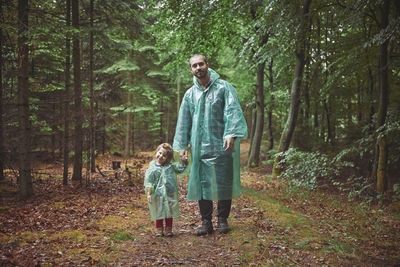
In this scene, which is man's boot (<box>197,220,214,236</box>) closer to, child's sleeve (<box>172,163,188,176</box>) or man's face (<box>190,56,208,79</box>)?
child's sleeve (<box>172,163,188,176</box>)

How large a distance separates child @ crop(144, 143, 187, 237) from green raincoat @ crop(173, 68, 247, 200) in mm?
313

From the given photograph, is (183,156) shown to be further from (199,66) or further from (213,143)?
(199,66)

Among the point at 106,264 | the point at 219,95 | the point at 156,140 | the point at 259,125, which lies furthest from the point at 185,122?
the point at 156,140

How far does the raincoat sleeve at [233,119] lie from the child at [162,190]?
0.90 metres

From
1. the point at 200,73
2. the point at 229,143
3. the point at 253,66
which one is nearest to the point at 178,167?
the point at 229,143

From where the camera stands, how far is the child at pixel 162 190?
4.44 m

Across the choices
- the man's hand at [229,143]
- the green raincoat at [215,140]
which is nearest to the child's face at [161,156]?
the green raincoat at [215,140]

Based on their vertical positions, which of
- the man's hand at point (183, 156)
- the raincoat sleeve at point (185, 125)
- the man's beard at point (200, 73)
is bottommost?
the man's hand at point (183, 156)

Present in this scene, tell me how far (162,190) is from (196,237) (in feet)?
2.86

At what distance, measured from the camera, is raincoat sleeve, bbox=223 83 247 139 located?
4152 millimetres

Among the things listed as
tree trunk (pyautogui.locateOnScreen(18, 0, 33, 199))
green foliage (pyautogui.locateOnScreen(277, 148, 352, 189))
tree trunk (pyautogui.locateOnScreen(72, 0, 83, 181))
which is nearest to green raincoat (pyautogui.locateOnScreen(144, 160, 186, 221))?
green foliage (pyautogui.locateOnScreen(277, 148, 352, 189))

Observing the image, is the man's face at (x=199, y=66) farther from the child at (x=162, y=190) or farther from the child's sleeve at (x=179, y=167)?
the child's sleeve at (x=179, y=167)

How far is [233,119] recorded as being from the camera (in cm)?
421

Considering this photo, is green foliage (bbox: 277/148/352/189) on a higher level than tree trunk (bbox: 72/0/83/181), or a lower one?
lower
